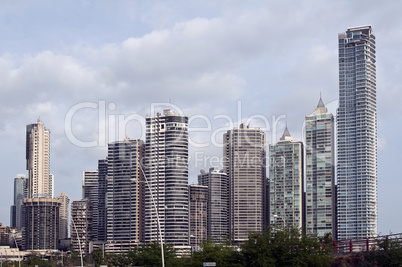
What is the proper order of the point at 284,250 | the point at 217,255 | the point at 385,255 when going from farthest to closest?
the point at 217,255, the point at 284,250, the point at 385,255

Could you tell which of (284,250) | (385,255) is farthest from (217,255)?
(385,255)

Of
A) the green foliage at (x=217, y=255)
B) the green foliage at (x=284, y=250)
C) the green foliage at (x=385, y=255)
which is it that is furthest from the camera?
the green foliage at (x=217, y=255)

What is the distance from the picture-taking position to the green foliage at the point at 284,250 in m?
43.3

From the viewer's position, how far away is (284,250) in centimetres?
4488

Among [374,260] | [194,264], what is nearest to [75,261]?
[194,264]

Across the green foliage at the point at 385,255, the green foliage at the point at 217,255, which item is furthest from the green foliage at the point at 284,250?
A: the green foliage at the point at 385,255

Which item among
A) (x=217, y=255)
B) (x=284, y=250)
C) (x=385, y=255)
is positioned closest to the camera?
(x=385, y=255)

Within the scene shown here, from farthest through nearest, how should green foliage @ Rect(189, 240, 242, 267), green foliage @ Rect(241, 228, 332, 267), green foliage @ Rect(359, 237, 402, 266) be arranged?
green foliage @ Rect(189, 240, 242, 267), green foliage @ Rect(241, 228, 332, 267), green foliage @ Rect(359, 237, 402, 266)

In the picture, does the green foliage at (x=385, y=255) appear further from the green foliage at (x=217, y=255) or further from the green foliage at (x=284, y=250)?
the green foliage at (x=217, y=255)

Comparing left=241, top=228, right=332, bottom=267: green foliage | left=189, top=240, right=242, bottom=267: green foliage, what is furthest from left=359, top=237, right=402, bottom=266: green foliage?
left=189, top=240, right=242, bottom=267: green foliage

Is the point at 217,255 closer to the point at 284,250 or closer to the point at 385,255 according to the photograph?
the point at 284,250

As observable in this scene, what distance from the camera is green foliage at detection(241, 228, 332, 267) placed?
142ft

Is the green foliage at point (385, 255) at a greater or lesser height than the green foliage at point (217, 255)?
greater

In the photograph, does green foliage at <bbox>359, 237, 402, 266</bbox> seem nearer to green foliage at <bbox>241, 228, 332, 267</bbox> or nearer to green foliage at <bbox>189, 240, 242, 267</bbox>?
green foliage at <bbox>241, 228, 332, 267</bbox>
